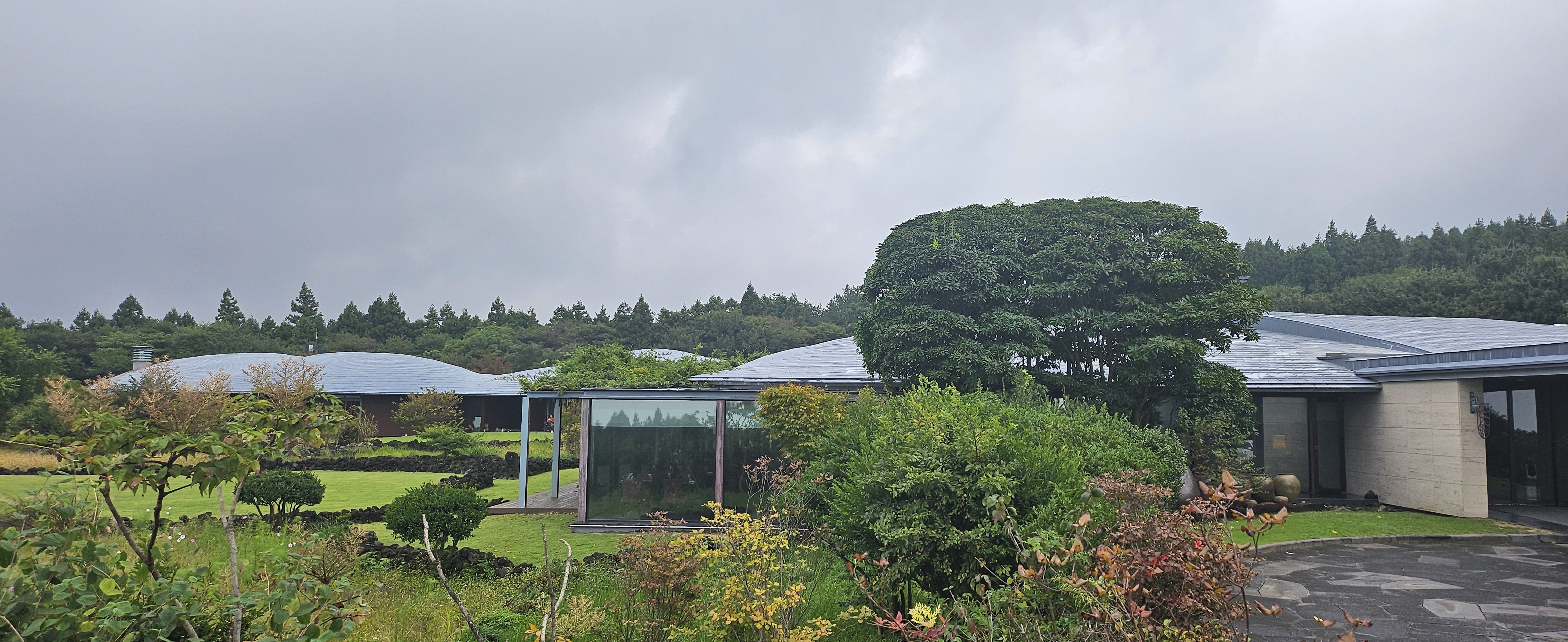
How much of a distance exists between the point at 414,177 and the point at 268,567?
1932cm

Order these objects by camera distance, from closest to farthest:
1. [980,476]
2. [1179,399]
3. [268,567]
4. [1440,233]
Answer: [268,567] < [980,476] < [1179,399] < [1440,233]

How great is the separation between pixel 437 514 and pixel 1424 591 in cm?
1080

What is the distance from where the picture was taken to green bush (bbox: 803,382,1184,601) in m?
4.77

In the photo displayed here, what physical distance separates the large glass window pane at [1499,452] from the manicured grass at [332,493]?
20100mm

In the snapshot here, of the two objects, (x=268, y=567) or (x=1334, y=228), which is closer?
(x=268, y=567)

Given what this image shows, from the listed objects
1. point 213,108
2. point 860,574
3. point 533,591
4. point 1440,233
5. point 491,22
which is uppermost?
point 1440,233

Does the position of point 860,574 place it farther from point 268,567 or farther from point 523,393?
point 523,393

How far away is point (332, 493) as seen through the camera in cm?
1617

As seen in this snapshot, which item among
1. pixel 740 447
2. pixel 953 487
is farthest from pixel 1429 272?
pixel 953 487

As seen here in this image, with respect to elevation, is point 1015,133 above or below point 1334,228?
below

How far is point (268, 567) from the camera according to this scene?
2.87 m

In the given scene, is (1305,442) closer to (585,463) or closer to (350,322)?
(585,463)

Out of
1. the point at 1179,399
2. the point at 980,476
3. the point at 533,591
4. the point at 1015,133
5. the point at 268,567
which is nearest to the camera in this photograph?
the point at 268,567

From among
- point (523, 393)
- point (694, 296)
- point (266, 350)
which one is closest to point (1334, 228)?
point (694, 296)
